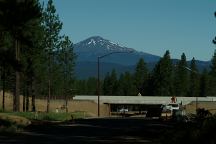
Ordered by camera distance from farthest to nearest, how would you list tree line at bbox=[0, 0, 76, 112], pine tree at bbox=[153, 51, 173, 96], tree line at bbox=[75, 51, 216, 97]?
tree line at bbox=[75, 51, 216, 97] < pine tree at bbox=[153, 51, 173, 96] < tree line at bbox=[0, 0, 76, 112]

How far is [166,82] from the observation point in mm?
154000

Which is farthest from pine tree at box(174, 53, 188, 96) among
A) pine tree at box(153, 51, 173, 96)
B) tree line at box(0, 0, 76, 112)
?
tree line at box(0, 0, 76, 112)

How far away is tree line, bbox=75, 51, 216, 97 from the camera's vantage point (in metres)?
153

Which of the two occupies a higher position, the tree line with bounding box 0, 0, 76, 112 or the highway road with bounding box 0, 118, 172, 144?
the tree line with bounding box 0, 0, 76, 112

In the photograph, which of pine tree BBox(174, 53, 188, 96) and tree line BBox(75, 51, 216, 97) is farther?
pine tree BBox(174, 53, 188, 96)

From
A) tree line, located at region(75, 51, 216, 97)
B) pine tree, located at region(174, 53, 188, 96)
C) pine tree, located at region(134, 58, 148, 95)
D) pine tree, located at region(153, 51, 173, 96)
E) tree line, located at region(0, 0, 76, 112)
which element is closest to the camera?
tree line, located at region(0, 0, 76, 112)

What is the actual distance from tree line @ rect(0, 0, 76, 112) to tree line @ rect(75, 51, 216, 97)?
120 ft

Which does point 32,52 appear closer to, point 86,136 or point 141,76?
point 86,136

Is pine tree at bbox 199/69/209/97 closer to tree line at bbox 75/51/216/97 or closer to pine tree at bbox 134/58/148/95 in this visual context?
tree line at bbox 75/51/216/97

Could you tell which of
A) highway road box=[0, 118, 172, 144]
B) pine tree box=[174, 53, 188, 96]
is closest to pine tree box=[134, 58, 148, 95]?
pine tree box=[174, 53, 188, 96]

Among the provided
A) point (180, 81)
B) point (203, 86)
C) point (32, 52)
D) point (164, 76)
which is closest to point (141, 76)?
point (203, 86)

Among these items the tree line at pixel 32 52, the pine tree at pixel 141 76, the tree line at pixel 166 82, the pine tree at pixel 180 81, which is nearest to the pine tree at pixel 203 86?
the tree line at pixel 166 82

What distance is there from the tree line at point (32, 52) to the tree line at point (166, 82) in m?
36.7

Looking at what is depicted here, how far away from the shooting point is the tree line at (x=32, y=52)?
42.5 meters
